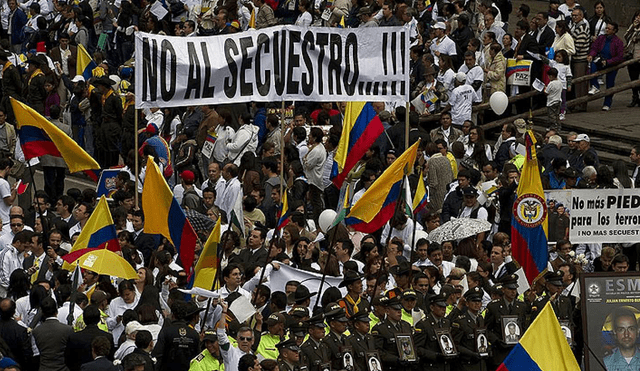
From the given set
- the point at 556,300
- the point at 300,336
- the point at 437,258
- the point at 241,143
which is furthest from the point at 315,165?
the point at 300,336

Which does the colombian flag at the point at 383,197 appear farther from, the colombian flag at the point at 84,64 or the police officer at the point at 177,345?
the colombian flag at the point at 84,64

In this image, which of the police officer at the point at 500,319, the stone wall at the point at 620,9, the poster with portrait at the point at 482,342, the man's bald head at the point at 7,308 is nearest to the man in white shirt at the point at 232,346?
the man's bald head at the point at 7,308

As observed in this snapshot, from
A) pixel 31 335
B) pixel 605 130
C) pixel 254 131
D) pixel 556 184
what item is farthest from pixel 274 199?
pixel 605 130

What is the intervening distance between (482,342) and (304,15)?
43.8 ft

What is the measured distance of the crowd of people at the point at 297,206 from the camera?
1756 centimetres

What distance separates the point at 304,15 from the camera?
30750 millimetres

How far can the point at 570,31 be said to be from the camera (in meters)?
29.9

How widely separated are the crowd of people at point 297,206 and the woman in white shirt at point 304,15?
0.21ft

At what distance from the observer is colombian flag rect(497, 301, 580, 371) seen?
51.8 ft

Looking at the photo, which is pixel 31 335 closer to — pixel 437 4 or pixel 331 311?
pixel 331 311

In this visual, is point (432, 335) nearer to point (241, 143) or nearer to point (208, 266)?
point (208, 266)

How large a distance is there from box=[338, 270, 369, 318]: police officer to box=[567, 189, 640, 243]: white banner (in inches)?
97.5

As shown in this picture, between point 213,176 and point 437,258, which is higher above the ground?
point 437,258

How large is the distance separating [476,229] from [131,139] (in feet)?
22.8
